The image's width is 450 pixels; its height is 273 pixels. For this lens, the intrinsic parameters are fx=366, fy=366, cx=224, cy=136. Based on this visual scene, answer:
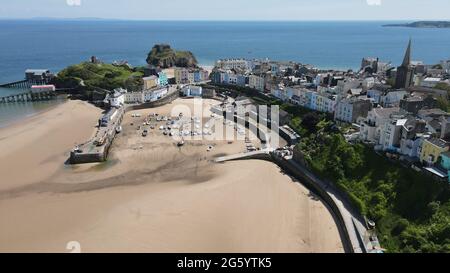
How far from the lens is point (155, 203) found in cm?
2217

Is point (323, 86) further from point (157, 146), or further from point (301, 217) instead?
point (301, 217)

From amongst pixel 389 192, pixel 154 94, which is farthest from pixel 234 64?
pixel 389 192

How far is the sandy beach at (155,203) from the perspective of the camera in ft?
60.6

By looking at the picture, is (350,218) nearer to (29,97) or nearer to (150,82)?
(150,82)

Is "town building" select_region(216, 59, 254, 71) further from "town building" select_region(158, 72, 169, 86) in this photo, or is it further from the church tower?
the church tower

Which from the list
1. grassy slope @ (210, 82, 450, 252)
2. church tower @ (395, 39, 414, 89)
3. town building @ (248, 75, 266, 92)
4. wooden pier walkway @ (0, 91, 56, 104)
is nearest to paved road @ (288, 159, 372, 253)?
grassy slope @ (210, 82, 450, 252)

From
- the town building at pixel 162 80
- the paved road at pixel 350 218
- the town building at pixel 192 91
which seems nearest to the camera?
the paved road at pixel 350 218

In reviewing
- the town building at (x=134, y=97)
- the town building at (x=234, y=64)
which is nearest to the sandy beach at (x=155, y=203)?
the town building at (x=134, y=97)

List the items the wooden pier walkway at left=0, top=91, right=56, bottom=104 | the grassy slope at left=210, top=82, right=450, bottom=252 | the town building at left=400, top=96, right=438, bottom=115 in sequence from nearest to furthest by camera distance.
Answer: the grassy slope at left=210, top=82, right=450, bottom=252 < the town building at left=400, top=96, right=438, bottom=115 < the wooden pier walkway at left=0, top=91, right=56, bottom=104

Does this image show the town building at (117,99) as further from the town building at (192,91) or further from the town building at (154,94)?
the town building at (192,91)

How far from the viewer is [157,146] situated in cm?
3181

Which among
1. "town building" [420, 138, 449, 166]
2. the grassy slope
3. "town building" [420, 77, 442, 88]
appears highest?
"town building" [420, 77, 442, 88]

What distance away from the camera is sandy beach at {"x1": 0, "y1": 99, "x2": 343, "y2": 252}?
18484 mm
